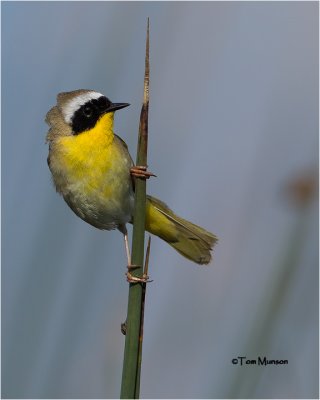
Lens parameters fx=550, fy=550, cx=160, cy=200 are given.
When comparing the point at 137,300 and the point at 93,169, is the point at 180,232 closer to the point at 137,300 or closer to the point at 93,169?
the point at 93,169

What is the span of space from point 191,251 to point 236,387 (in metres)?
1.36

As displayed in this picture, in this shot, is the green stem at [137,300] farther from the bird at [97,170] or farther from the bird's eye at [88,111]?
the bird's eye at [88,111]

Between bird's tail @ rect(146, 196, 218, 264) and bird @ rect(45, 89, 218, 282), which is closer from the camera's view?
bird @ rect(45, 89, 218, 282)

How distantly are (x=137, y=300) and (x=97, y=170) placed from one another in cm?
120

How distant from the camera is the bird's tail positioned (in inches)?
102

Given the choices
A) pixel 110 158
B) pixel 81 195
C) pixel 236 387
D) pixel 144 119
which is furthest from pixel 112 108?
pixel 236 387

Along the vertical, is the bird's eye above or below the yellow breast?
above

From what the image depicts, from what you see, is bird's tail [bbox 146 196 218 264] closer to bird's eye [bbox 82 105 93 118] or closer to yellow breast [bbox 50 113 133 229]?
yellow breast [bbox 50 113 133 229]

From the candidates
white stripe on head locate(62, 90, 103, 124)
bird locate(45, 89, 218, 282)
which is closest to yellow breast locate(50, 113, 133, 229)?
bird locate(45, 89, 218, 282)

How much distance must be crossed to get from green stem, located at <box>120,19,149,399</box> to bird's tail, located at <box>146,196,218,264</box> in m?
1.21

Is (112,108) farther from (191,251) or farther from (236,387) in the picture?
(236,387)

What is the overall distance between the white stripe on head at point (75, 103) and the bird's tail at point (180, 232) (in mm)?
557

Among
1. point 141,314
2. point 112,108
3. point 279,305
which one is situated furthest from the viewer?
point 112,108

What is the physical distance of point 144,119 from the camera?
53.7 inches
